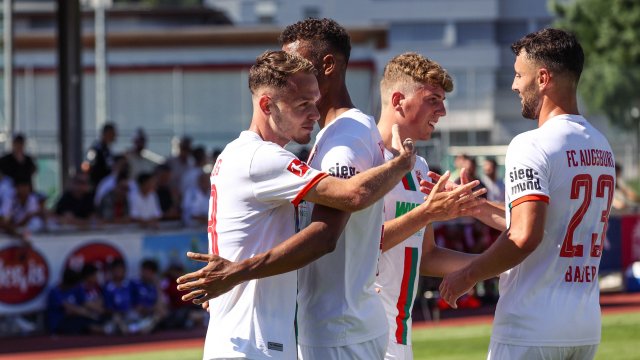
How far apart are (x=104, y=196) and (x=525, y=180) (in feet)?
42.4

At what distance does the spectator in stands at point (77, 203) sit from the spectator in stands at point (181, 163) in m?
1.96

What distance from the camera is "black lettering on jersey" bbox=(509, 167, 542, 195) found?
5.15m

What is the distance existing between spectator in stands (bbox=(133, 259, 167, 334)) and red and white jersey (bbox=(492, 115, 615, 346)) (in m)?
11.7

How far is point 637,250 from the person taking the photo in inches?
825

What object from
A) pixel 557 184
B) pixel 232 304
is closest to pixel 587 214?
pixel 557 184

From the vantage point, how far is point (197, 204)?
17.8 m

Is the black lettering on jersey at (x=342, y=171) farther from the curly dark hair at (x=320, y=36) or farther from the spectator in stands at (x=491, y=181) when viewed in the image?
the spectator in stands at (x=491, y=181)

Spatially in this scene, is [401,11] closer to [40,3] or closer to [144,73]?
[40,3]

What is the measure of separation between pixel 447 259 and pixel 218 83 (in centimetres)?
2147

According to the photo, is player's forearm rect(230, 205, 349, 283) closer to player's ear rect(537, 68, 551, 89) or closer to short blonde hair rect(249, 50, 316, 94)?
short blonde hair rect(249, 50, 316, 94)

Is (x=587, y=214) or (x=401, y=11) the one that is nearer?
(x=587, y=214)

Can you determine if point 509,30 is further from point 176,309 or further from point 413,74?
point 413,74

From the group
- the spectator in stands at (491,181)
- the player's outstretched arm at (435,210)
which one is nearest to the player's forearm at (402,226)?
the player's outstretched arm at (435,210)

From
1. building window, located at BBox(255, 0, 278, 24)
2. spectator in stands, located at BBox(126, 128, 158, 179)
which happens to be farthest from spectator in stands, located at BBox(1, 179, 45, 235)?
building window, located at BBox(255, 0, 278, 24)
